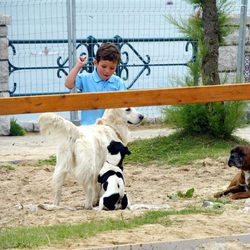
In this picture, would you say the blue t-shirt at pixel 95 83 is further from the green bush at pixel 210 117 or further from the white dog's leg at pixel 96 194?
the green bush at pixel 210 117

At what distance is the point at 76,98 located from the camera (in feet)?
22.6

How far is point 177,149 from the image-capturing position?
38.5 feet

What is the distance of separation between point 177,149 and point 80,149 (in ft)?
12.8

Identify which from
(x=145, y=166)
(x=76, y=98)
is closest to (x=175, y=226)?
(x=76, y=98)

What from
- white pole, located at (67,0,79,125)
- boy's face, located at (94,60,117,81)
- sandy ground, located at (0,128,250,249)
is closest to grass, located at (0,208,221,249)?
sandy ground, located at (0,128,250,249)

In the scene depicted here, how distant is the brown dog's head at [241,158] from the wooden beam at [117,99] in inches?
56.2

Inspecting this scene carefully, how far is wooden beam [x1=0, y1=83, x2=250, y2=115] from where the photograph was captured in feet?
22.3

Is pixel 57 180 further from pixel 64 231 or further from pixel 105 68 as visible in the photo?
pixel 64 231

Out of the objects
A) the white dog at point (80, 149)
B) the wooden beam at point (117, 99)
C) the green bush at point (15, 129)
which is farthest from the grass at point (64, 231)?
the green bush at point (15, 129)

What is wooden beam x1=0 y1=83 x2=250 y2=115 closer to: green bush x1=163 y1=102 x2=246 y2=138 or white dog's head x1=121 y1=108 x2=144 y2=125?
white dog's head x1=121 y1=108 x2=144 y2=125

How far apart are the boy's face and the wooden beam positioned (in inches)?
59.2

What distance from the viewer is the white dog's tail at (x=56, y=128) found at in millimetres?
7902

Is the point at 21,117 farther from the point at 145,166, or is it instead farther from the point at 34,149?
the point at 145,166

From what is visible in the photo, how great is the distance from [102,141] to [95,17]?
6190mm
